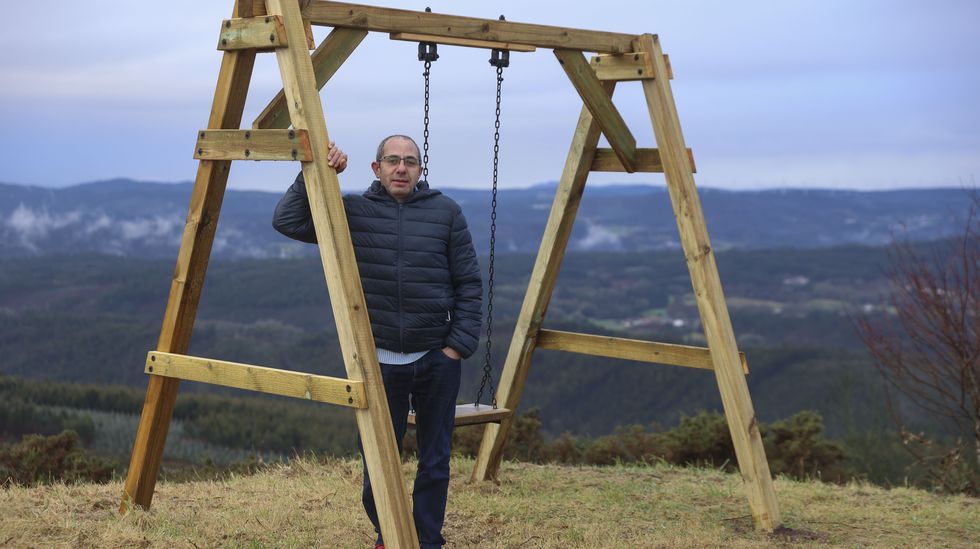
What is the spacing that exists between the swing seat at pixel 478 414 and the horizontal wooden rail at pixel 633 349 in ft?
1.61

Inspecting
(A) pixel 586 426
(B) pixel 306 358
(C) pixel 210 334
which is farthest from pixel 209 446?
(C) pixel 210 334

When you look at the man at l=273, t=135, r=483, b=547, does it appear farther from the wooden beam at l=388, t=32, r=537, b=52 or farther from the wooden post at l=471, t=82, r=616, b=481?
the wooden post at l=471, t=82, r=616, b=481

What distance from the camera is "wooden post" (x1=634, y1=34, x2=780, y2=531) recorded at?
222 inches

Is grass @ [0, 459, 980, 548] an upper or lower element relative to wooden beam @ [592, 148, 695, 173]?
lower

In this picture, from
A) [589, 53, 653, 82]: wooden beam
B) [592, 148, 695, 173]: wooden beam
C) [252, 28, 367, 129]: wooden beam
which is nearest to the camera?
[252, 28, 367, 129]: wooden beam

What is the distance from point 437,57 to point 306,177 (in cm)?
112

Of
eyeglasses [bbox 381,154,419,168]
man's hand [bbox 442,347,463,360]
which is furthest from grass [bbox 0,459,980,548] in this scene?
eyeglasses [bbox 381,154,419,168]

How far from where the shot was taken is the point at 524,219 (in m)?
134

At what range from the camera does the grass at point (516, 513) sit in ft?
17.3

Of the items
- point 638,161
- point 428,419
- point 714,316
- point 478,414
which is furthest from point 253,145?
point 714,316

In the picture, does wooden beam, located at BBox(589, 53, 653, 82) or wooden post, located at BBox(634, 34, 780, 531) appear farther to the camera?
wooden beam, located at BBox(589, 53, 653, 82)

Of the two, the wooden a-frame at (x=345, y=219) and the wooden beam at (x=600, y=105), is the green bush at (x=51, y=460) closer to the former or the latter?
the wooden a-frame at (x=345, y=219)

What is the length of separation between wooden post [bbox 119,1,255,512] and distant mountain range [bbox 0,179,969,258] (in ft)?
317

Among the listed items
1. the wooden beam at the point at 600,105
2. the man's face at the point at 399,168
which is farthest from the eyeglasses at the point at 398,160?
the wooden beam at the point at 600,105
